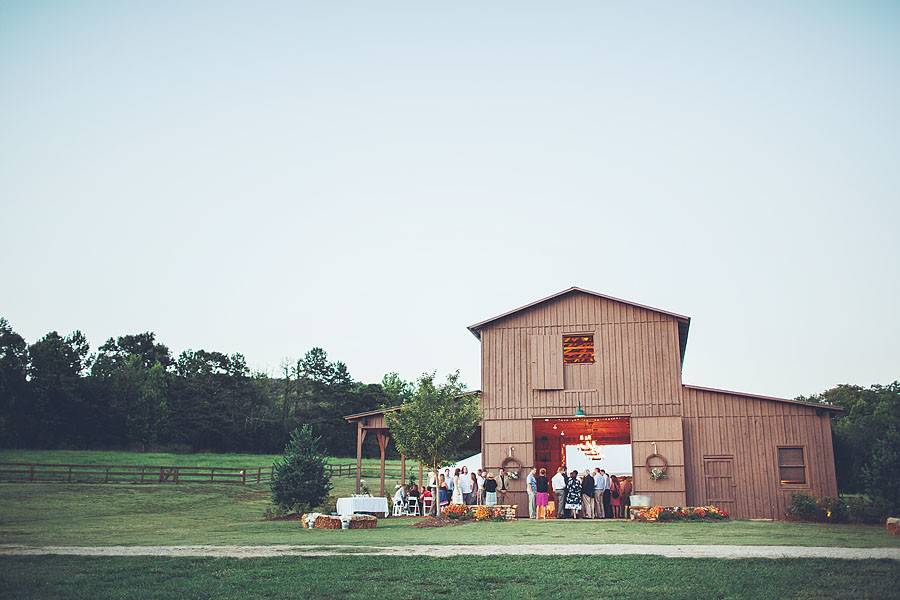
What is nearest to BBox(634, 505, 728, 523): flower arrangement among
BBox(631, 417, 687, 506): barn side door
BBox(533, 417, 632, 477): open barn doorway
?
BBox(631, 417, 687, 506): barn side door

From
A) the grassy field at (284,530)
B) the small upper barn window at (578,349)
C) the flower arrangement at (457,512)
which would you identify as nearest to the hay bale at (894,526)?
the grassy field at (284,530)

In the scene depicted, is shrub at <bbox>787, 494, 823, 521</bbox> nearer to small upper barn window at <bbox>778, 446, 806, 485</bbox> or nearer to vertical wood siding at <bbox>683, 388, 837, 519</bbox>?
vertical wood siding at <bbox>683, 388, 837, 519</bbox>

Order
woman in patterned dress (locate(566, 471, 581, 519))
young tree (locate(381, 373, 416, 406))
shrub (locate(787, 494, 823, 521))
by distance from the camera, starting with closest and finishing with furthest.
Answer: shrub (locate(787, 494, 823, 521)) < woman in patterned dress (locate(566, 471, 581, 519)) < young tree (locate(381, 373, 416, 406))

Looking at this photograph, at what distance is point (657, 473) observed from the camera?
21.5 metres

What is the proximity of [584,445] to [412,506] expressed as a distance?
6954mm

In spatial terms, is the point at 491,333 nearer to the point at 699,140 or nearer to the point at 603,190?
the point at 603,190

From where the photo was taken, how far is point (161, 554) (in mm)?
11570

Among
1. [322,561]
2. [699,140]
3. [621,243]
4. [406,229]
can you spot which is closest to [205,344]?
[406,229]

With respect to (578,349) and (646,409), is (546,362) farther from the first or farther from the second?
(646,409)

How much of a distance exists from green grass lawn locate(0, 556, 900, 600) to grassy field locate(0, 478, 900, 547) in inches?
120

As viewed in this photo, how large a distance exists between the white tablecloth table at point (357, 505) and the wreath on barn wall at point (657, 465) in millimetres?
8349

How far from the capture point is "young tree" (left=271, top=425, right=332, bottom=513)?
2222 centimetres

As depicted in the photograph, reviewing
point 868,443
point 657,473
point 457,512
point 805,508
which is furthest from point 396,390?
point 805,508

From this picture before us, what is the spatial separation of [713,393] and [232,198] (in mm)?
20038
